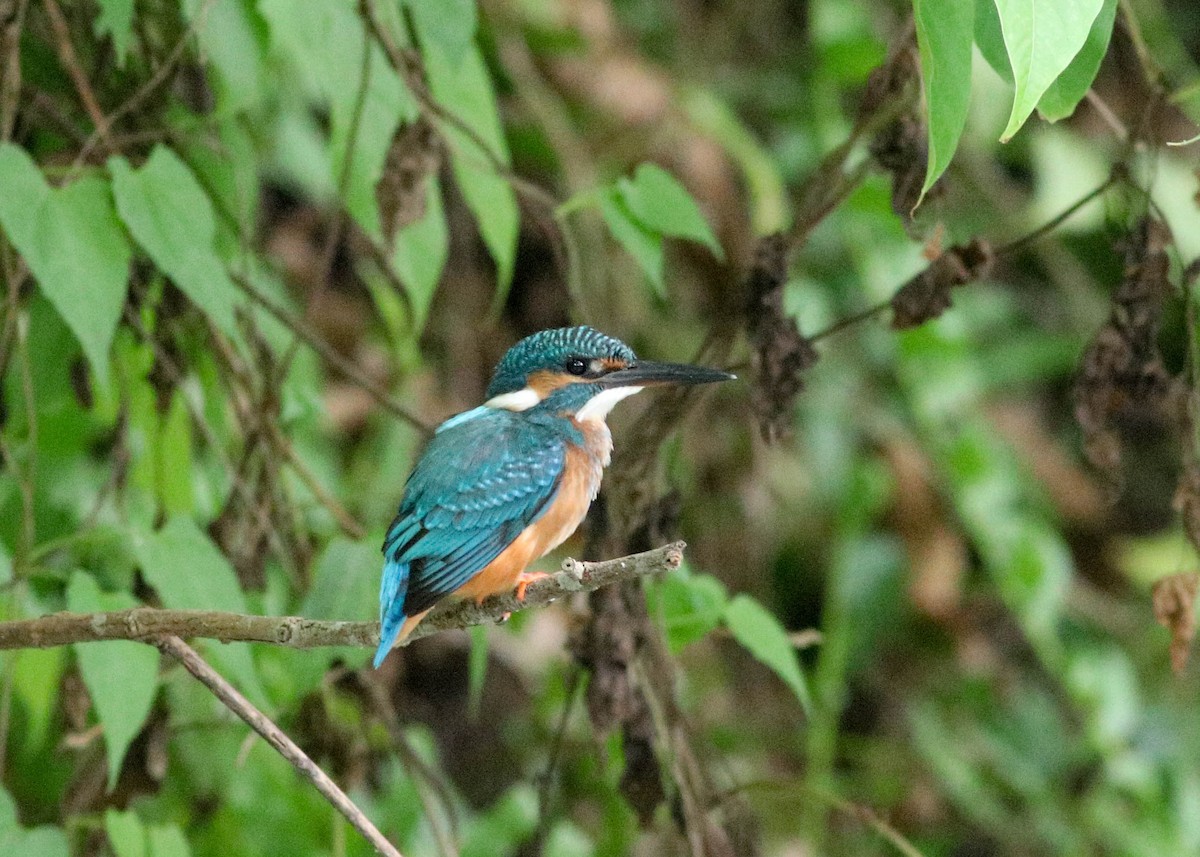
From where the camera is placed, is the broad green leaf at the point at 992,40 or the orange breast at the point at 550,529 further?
the orange breast at the point at 550,529

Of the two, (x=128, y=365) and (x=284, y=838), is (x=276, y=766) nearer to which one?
(x=284, y=838)

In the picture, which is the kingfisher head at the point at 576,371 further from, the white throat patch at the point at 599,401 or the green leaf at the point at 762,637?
the green leaf at the point at 762,637

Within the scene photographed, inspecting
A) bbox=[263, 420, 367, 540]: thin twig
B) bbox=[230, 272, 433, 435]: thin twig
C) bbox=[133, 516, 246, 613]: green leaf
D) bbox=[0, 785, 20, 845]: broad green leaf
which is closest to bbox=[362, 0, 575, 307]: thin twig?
bbox=[230, 272, 433, 435]: thin twig

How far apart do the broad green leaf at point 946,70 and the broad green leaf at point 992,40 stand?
20cm

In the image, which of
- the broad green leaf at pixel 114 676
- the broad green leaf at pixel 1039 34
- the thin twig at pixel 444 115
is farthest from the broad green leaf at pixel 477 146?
the broad green leaf at pixel 1039 34

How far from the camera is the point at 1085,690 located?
14.6 feet

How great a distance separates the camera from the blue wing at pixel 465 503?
80.7 inches

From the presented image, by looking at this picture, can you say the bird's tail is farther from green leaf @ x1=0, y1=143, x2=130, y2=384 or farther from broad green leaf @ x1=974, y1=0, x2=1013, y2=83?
broad green leaf @ x1=974, y1=0, x2=1013, y2=83

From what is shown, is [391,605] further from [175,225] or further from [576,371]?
[175,225]

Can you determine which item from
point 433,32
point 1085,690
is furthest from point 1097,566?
point 433,32

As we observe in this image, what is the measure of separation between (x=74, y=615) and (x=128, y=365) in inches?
41.7

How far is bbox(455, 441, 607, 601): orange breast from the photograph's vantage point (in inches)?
84.7

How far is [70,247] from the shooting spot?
7.00 feet

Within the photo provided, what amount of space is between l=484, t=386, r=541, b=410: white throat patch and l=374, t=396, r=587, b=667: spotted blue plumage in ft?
0.28
